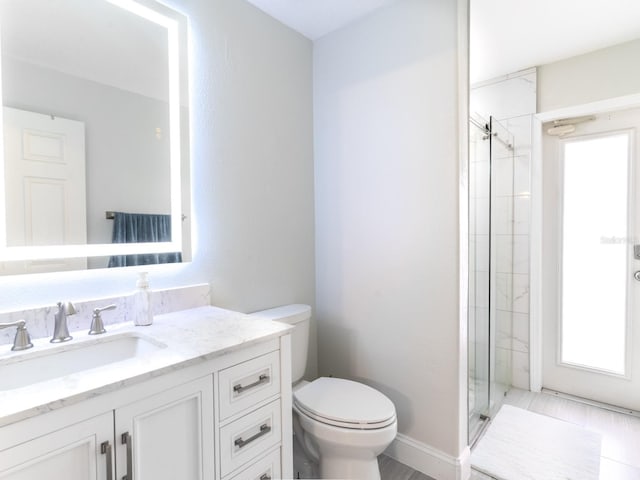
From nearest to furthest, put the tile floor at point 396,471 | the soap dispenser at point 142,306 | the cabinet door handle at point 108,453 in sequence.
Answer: the cabinet door handle at point 108,453 → the soap dispenser at point 142,306 → the tile floor at point 396,471

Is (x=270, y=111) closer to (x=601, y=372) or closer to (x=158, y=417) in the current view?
(x=158, y=417)

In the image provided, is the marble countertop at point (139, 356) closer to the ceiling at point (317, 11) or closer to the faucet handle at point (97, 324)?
the faucet handle at point (97, 324)

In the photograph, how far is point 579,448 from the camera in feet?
6.04

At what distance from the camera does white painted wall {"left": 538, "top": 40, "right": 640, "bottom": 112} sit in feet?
6.82

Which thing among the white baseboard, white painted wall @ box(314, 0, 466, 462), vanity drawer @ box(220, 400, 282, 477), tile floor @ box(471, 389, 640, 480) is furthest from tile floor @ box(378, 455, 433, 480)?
vanity drawer @ box(220, 400, 282, 477)

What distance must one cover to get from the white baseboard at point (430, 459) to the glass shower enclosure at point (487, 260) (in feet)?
0.96

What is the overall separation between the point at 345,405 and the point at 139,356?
2.80 ft

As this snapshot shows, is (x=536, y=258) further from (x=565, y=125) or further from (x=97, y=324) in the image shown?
(x=97, y=324)

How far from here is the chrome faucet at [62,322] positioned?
1.03 m

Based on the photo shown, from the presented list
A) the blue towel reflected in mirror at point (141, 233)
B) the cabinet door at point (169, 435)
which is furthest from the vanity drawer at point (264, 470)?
the blue towel reflected in mirror at point (141, 233)

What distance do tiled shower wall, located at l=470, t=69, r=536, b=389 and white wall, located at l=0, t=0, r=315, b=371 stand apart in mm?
1403

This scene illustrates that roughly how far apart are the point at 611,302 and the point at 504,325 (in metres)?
0.69

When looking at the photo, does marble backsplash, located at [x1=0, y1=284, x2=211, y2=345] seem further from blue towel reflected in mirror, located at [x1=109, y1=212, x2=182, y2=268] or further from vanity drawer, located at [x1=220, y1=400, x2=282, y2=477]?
vanity drawer, located at [x1=220, y1=400, x2=282, y2=477]

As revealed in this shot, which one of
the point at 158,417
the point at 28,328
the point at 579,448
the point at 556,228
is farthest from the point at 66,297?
the point at 556,228
